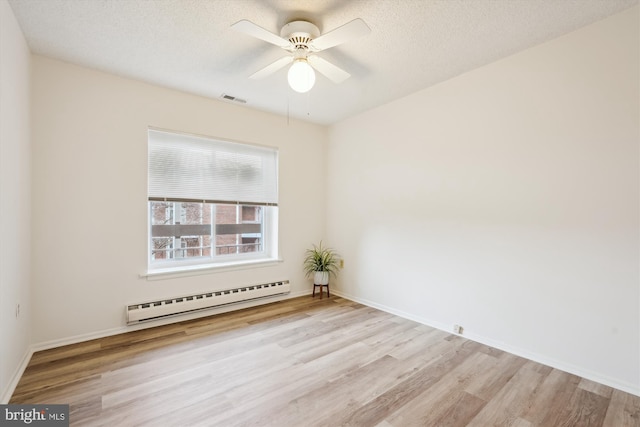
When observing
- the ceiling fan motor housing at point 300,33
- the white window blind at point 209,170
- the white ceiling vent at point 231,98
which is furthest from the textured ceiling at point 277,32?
the white window blind at point 209,170

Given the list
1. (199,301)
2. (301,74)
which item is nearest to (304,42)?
(301,74)

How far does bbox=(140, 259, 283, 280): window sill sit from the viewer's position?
332cm

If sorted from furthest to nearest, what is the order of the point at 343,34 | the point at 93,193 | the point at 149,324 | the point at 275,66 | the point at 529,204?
the point at 149,324 → the point at 93,193 → the point at 529,204 → the point at 275,66 → the point at 343,34

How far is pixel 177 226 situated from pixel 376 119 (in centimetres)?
299

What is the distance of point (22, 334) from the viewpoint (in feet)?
7.93

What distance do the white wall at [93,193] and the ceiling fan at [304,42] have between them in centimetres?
165

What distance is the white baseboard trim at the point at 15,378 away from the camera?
1.95m

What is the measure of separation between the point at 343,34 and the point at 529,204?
2190mm

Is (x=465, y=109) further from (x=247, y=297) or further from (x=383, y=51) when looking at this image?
(x=247, y=297)

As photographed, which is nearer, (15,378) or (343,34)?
(343,34)

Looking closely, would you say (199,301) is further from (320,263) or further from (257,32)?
(257,32)

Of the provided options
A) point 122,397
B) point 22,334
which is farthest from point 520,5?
point 22,334

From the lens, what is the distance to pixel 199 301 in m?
3.54

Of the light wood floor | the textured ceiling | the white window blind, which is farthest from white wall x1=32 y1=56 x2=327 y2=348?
the light wood floor
